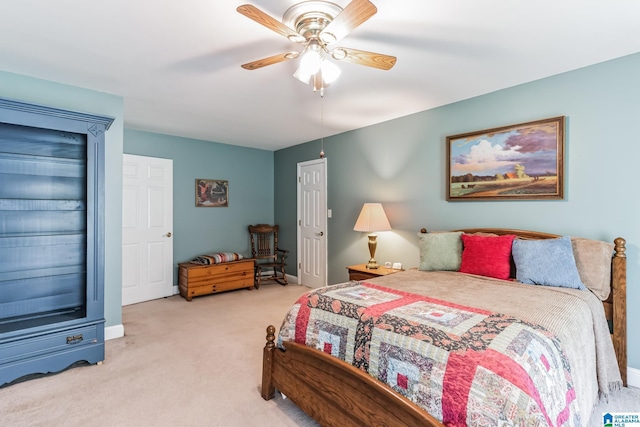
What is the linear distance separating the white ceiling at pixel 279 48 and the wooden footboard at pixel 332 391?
196cm

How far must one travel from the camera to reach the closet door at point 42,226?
2.55 meters

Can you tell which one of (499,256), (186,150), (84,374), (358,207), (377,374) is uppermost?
(186,150)

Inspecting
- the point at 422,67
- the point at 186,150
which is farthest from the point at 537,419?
the point at 186,150

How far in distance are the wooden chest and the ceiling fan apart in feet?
11.0

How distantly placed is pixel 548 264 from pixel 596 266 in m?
0.30

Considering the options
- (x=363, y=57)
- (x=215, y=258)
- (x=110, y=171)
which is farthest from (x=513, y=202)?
(x=215, y=258)

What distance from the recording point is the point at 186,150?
4965 millimetres

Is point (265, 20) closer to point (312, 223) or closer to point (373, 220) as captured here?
point (373, 220)

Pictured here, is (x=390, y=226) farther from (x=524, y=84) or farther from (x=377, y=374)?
(x=377, y=374)

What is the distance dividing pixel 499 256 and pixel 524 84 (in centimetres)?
154

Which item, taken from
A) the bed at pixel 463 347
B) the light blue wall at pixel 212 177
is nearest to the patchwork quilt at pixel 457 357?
the bed at pixel 463 347

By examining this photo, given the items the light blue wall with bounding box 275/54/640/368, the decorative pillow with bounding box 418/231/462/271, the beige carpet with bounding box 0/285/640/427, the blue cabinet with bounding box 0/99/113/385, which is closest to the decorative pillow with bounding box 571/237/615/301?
the light blue wall with bounding box 275/54/640/368

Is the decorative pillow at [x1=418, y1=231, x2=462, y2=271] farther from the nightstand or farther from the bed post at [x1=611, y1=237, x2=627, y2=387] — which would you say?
the bed post at [x1=611, y1=237, x2=627, y2=387]

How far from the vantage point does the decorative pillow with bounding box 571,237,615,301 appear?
2.28 meters
